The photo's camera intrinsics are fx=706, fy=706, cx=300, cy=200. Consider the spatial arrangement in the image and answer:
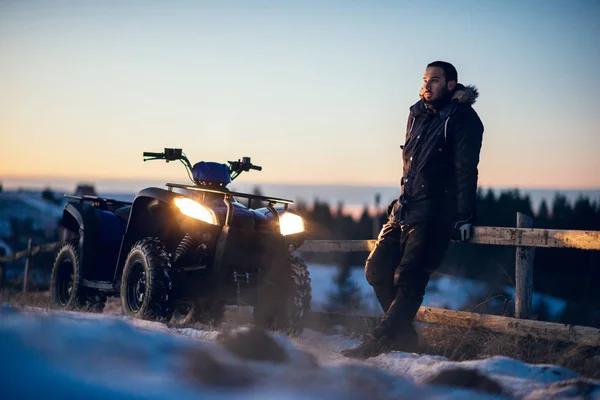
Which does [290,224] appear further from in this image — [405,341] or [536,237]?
[536,237]

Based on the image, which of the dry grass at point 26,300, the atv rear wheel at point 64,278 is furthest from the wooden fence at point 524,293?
the dry grass at point 26,300

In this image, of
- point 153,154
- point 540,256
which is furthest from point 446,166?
point 540,256

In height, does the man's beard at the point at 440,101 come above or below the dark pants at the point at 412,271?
above

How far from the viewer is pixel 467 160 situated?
18.2ft

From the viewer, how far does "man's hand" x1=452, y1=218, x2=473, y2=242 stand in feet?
18.6

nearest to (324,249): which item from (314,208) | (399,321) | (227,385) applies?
(399,321)

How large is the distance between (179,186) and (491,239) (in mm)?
3032

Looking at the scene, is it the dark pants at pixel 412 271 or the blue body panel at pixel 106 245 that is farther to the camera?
the blue body panel at pixel 106 245

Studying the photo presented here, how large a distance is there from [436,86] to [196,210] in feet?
7.71

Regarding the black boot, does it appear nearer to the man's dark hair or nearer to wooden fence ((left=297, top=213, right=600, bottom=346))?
wooden fence ((left=297, top=213, right=600, bottom=346))

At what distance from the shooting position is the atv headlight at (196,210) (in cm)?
630

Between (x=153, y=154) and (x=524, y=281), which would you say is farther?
Result: (x=153, y=154)

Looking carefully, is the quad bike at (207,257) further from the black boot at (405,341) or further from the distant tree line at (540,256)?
the distant tree line at (540,256)

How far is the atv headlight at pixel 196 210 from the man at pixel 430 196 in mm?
1544
